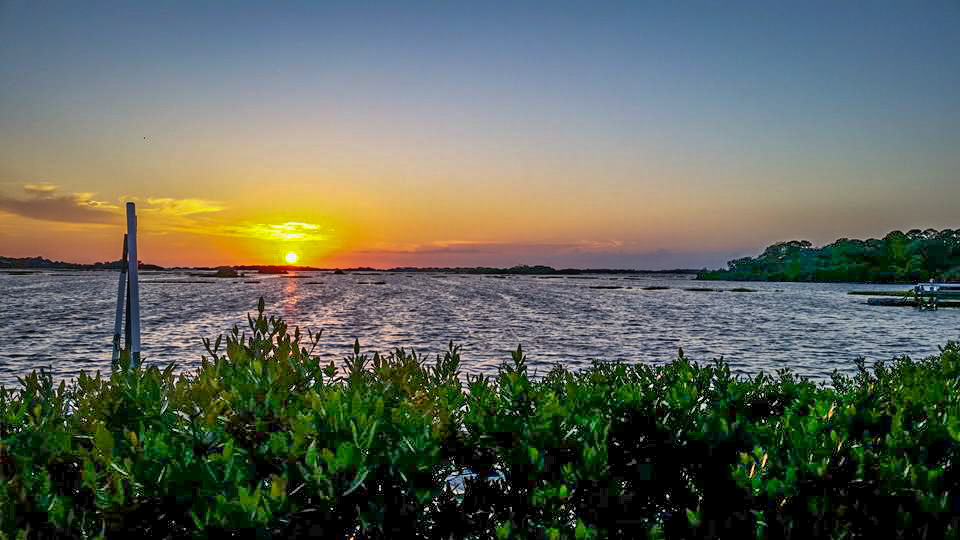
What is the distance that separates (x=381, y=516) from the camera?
312cm

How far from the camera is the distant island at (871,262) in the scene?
5143 inches

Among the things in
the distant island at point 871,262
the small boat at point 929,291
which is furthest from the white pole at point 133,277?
the distant island at point 871,262

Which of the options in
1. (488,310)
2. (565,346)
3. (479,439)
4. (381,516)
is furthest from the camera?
(488,310)

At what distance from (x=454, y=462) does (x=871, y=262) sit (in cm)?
17437

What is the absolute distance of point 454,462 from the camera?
3.86 meters

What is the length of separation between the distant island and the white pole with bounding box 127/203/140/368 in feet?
454

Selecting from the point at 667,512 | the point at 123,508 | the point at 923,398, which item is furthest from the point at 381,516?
the point at 923,398

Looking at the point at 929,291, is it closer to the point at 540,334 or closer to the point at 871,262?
the point at 540,334

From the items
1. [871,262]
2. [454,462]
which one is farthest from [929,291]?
[871,262]

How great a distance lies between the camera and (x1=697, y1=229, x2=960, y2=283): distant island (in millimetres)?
130625

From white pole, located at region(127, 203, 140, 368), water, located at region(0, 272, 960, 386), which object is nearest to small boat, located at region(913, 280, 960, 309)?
water, located at region(0, 272, 960, 386)

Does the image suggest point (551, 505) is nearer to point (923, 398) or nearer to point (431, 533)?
point (431, 533)

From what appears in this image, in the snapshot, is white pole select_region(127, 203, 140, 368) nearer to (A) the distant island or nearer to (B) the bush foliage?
(B) the bush foliage

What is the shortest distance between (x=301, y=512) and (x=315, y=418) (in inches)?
24.1
